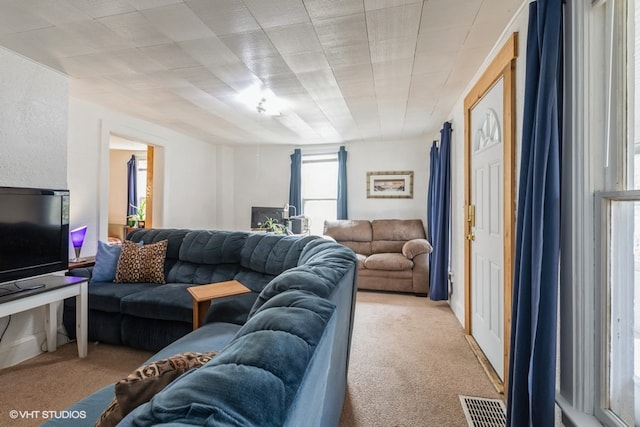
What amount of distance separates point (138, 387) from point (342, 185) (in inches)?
196

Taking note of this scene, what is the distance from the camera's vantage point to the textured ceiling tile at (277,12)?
66.6 inches

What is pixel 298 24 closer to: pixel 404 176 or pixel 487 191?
pixel 487 191

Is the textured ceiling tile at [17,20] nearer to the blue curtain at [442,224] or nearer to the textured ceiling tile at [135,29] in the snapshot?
the textured ceiling tile at [135,29]

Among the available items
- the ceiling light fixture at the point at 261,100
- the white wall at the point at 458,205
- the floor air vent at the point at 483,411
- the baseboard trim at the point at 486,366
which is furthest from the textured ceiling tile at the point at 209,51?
the baseboard trim at the point at 486,366

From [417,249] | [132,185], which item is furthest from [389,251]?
[132,185]

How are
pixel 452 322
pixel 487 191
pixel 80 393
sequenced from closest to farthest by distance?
pixel 80 393
pixel 487 191
pixel 452 322

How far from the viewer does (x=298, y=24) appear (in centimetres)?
188

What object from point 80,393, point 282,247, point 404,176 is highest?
point 404,176

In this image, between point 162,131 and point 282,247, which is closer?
point 282,247

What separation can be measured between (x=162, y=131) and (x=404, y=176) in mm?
3933

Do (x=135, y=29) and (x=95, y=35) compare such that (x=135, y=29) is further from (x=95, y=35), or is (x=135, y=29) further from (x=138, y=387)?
(x=138, y=387)

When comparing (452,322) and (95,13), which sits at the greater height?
(95,13)

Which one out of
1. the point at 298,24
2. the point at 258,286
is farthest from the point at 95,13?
the point at 258,286

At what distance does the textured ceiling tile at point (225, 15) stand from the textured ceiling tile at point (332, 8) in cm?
37
